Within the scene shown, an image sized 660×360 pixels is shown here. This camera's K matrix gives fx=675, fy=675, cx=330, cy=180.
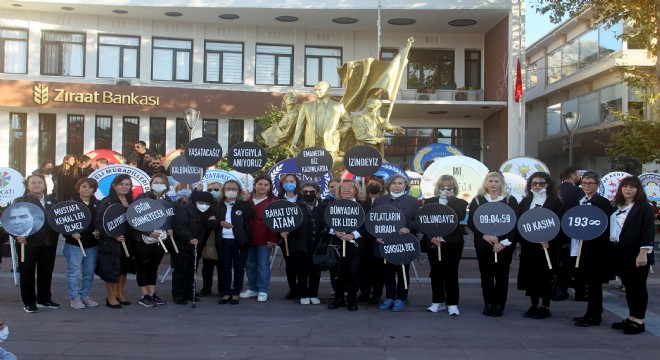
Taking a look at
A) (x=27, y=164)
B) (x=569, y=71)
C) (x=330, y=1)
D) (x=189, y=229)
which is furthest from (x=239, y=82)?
(x=189, y=229)

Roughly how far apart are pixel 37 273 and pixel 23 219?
2.37 feet

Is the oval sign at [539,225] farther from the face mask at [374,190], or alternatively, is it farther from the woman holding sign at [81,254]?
the woman holding sign at [81,254]

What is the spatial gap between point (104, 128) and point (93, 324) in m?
20.8

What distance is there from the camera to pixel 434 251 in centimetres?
799

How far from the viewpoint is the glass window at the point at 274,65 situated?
90.6 ft

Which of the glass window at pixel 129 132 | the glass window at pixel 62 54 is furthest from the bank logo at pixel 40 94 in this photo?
the glass window at pixel 129 132

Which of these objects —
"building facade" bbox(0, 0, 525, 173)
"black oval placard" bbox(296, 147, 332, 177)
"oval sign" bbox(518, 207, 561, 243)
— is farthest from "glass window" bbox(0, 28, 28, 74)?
"oval sign" bbox(518, 207, 561, 243)

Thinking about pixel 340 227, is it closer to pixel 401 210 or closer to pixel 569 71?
pixel 401 210

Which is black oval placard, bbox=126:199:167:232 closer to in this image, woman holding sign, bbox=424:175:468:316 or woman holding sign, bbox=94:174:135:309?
woman holding sign, bbox=94:174:135:309

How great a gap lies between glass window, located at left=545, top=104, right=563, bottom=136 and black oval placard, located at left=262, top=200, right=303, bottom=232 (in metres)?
28.7

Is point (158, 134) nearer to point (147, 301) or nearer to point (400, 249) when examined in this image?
point (147, 301)

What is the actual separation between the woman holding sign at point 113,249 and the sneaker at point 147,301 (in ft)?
0.90

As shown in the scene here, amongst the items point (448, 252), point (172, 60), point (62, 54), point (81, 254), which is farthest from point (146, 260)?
point (62, 54)

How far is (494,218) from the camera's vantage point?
7.65 metres
